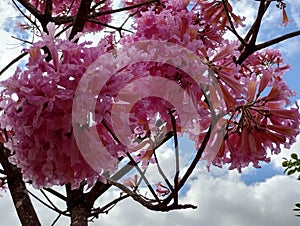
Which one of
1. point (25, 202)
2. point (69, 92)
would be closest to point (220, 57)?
point (69, 92)

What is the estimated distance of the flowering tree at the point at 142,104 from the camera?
852mm

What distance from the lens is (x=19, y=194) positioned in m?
1.59

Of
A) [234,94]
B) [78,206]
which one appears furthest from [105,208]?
[234,94]

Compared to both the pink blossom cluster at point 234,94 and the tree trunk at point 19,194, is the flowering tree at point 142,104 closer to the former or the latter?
the pink blossom cluster at point 234,94

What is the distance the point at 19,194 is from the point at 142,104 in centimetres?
82

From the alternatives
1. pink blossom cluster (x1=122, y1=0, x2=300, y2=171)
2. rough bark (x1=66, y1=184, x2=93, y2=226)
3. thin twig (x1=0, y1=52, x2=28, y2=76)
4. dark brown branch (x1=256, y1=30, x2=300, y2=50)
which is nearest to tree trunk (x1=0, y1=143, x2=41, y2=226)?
rough bark (x1=66, y1=184, x2=93, y2=226)

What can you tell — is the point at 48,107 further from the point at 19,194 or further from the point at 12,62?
the point at 12,62

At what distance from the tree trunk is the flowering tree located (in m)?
0.48

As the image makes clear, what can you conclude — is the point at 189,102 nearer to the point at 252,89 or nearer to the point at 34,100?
the point at 252,89

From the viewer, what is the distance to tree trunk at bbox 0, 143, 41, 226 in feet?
5.10

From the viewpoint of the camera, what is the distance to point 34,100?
84 centimetres

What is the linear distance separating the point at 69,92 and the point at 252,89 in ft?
1.52

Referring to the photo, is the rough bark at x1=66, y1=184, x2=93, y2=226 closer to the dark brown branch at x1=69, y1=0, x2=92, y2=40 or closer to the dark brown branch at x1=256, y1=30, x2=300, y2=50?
the dark brown branch at x1=69, y1=0, x2=92, y2=40

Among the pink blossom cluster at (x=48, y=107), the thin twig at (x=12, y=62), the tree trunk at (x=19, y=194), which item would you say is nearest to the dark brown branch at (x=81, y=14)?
the thin twig at (x=12, y=62)
